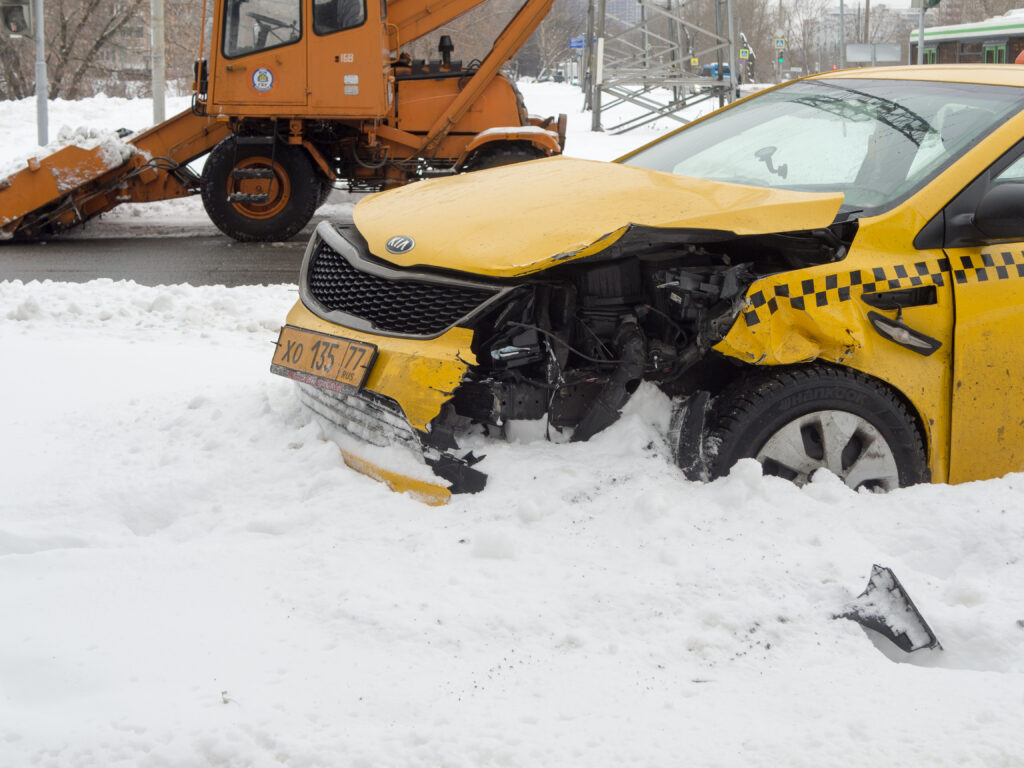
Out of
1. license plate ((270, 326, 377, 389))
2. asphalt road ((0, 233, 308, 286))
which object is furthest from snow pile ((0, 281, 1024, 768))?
asphalt road ((0, 233, 308, 286))

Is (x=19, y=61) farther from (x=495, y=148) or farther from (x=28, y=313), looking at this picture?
(x=28, y=313)

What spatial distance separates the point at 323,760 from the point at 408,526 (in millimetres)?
1062

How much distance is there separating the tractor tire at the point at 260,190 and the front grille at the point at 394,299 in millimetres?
7202

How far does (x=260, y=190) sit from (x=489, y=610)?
28.7 feet

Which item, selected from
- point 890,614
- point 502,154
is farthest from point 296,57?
point 890,614

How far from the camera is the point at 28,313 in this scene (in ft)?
19.9

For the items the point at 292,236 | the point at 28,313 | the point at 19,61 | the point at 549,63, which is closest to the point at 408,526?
the point at 28,313

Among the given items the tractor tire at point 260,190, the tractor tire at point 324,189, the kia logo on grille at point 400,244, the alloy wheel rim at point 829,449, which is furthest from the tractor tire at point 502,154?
the alloy wheel rim at point 829,449

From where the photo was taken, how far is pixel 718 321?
10.8 ft

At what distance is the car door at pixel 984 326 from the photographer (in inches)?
133

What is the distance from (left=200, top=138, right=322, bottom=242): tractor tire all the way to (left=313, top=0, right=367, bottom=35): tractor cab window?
1.25 meters

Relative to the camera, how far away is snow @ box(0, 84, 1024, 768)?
7.22 feet

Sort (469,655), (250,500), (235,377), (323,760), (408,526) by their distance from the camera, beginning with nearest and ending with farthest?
1. (323,760)
2. (469,655)
3. (408,526)
4. (250,500)
5. (235,377)

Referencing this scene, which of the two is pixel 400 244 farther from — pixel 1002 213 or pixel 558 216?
pixel 1002 213
